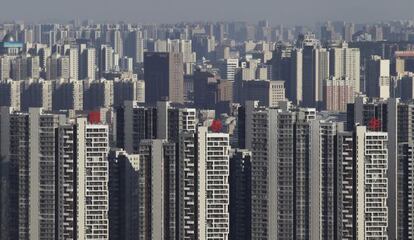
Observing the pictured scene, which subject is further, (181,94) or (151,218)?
(181,94)

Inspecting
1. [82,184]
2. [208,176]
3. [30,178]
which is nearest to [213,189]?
[208,176]

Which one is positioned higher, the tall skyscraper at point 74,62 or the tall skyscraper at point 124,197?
the tall skyscraper at point 74,62

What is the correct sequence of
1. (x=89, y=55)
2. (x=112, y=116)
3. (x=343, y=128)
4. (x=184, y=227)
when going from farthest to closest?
(x=89, y=55) → (x=112, y=116) → (x=343, y=128) → (x=184, y=227)

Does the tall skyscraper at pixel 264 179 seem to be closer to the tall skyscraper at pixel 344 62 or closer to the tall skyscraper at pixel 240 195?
the tall skyscraper at pixel 240 195

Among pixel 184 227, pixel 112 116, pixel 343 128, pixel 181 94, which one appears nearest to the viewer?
pixel 184 227

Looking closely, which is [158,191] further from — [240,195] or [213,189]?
[240,195]

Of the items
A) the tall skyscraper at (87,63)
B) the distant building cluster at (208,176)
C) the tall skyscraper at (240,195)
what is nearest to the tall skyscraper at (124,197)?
the distant building cluster at (208,176)

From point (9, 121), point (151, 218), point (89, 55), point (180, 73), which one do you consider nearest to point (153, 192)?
point (151, 218)

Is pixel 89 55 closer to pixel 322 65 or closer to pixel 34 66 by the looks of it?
pixel 34 66

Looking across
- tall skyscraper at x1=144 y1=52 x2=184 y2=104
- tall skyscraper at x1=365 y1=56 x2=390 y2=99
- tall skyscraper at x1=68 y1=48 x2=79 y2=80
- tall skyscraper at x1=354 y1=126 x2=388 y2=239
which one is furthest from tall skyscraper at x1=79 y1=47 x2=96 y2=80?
tall skyscraper at x1=354 y1=126 x2=388 y2=239
